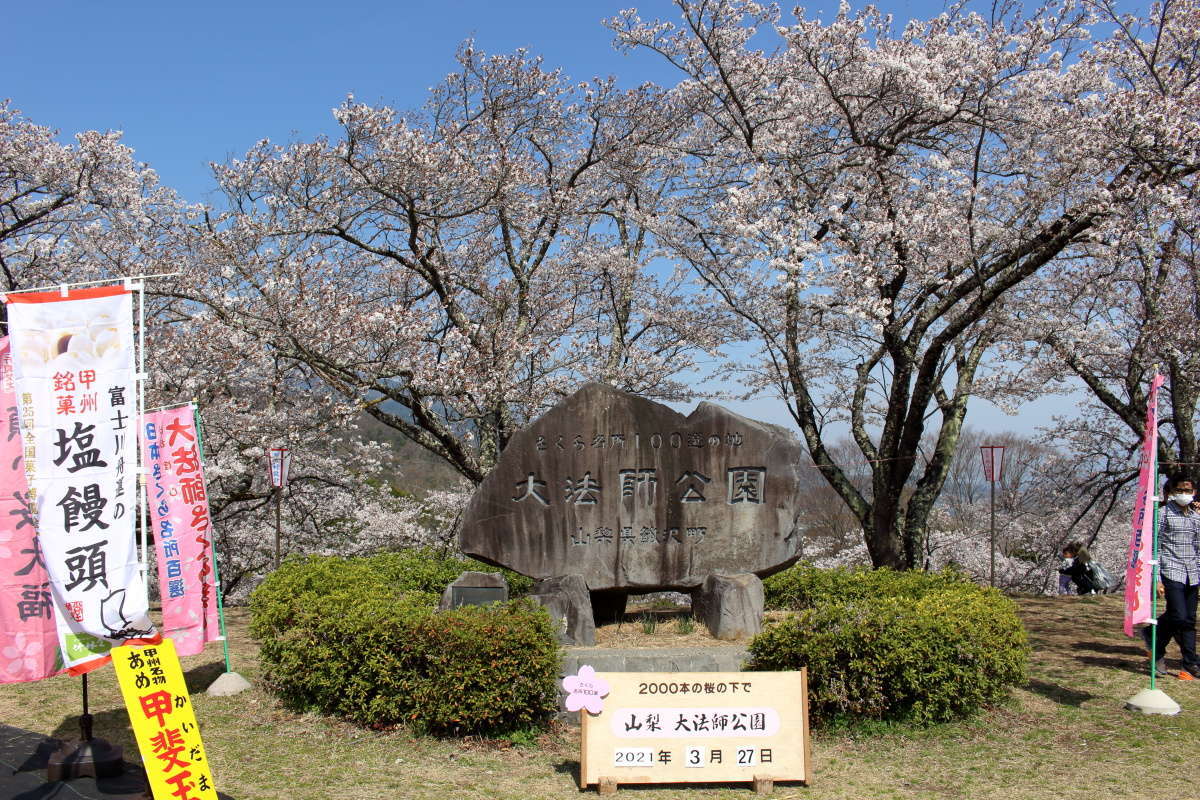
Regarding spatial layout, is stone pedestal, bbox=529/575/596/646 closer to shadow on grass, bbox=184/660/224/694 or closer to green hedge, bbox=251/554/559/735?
green hedge, bbox=251/554/559/735

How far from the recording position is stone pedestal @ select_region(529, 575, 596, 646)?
7.70 meters

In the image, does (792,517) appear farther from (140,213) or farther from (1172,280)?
(140,213)

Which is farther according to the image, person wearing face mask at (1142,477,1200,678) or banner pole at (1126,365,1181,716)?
person wearing face mask at (1142,477,1200,678)

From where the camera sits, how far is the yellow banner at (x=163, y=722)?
4641 mm

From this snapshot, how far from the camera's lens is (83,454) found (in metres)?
5.07

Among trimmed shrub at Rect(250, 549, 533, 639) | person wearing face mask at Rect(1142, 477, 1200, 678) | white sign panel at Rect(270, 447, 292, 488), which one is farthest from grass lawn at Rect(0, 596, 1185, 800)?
white sign panel at Rect(270, 447, 292, 488)

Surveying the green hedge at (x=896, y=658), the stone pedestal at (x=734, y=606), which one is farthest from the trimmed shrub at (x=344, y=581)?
the green hedge at (x=896, y=658)

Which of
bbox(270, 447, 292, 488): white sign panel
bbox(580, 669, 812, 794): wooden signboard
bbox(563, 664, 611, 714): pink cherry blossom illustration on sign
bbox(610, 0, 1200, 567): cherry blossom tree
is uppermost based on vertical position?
bbox(610, 0, 1200, 567): cherry blossom tree

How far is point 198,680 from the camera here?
336 inches

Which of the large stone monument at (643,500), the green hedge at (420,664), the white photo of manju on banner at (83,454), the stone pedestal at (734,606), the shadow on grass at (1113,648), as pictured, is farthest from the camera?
the shadow on grass at (1113,648)

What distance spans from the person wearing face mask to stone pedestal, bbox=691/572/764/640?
3312 mm

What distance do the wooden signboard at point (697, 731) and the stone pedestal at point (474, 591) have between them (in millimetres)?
2847

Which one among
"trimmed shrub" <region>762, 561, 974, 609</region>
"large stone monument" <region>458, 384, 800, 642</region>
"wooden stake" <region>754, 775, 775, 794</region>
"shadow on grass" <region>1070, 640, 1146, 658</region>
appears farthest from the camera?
"shadow on grass" <region>1070, 640, 1146, 658</region>

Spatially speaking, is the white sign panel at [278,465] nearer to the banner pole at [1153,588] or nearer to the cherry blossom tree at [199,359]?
the cherry blossom tree at [199,359]
